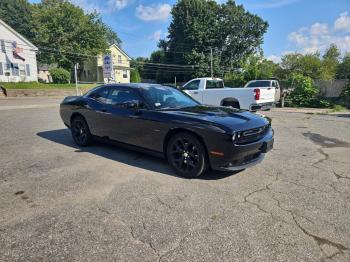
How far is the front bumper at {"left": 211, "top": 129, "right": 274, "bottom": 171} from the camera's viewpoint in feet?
12.9

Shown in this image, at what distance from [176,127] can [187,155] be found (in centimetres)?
49

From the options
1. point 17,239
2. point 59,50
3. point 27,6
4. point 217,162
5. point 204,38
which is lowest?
point 17,239

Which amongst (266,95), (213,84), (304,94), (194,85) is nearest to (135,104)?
(266,95)

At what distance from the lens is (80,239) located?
8.89 feet

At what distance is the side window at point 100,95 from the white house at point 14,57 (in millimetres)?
31880

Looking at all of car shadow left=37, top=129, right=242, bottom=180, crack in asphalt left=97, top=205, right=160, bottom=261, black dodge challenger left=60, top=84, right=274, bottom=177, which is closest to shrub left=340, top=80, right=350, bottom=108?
black dodge challenger left=60, top=84, right=274, bottom=177

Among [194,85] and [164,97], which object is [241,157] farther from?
[194,85]

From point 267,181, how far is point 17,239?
340 centimetres

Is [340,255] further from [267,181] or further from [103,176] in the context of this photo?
[103,176]

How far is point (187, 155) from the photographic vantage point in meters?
4.36

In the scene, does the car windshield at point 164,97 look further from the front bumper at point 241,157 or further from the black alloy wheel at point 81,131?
the black alloy wheel at point 81,131

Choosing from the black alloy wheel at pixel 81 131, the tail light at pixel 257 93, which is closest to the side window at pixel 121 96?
the black alloy wheel at pixel 81 131

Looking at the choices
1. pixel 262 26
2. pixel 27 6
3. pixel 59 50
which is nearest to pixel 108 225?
pixel 59 50

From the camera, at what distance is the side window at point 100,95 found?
5.91 metres
